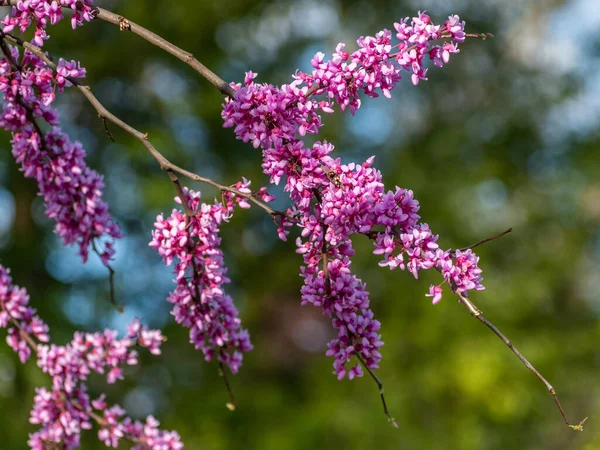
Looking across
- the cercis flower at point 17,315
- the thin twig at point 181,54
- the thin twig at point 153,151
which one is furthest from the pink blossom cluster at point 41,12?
the cercis flower at point 17,315

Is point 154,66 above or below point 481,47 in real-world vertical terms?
below

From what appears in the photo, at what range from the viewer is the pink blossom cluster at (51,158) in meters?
2.55

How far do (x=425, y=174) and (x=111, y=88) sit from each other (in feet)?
20.1

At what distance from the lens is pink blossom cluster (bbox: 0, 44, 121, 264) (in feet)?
8.37

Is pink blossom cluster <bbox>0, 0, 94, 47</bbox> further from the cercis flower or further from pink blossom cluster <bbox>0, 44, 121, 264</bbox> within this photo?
the cercis flower

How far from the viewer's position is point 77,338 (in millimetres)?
3143

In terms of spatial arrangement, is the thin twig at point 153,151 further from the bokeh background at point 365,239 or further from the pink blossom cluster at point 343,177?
the bokeh background at point 365,239

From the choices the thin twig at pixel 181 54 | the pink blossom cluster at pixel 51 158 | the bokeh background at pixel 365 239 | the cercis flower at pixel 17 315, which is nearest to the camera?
the thin twig at pixel 181 54

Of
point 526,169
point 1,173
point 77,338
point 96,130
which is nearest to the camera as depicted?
point 77,338

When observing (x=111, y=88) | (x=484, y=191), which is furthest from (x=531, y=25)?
(x=111, y=88)

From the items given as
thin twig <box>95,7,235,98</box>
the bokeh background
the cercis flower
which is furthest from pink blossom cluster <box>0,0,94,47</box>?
the bokeh background

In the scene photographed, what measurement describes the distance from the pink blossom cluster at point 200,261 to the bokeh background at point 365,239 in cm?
737

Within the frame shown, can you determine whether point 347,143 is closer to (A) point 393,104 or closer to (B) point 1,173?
(A) point 393,104

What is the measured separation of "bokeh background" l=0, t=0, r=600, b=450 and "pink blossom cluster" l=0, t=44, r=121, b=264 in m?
7.11
